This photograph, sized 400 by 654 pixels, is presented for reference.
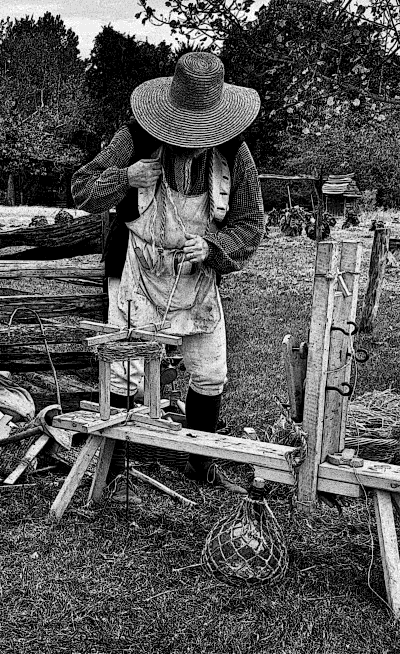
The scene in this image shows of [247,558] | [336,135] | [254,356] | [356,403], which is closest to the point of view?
[247,558]

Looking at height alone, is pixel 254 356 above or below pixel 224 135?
below

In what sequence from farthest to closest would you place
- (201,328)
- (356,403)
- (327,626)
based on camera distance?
(356,403) < (201,328) < (327,626)

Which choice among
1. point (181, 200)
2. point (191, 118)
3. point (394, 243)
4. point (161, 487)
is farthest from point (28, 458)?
point (394, 243)

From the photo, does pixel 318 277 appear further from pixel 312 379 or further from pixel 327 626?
pixel 327 626

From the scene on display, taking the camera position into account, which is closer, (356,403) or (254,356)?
(356,403)

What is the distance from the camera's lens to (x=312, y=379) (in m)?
3.35

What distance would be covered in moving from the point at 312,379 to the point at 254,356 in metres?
4.15

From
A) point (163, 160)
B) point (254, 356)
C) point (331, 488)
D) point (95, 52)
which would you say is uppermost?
point (95, 52)

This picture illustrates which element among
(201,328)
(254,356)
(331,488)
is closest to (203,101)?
(201,328)

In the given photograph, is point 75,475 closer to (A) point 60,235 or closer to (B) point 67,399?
(B) point 67,399

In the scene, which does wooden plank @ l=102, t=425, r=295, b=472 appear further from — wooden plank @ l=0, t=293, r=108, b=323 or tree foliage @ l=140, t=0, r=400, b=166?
tree foliage @ l=140, t=0, r=400, b=166

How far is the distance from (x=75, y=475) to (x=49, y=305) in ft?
5.78

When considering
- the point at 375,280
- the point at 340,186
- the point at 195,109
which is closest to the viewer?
the point at 195,109

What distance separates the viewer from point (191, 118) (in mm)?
3930
